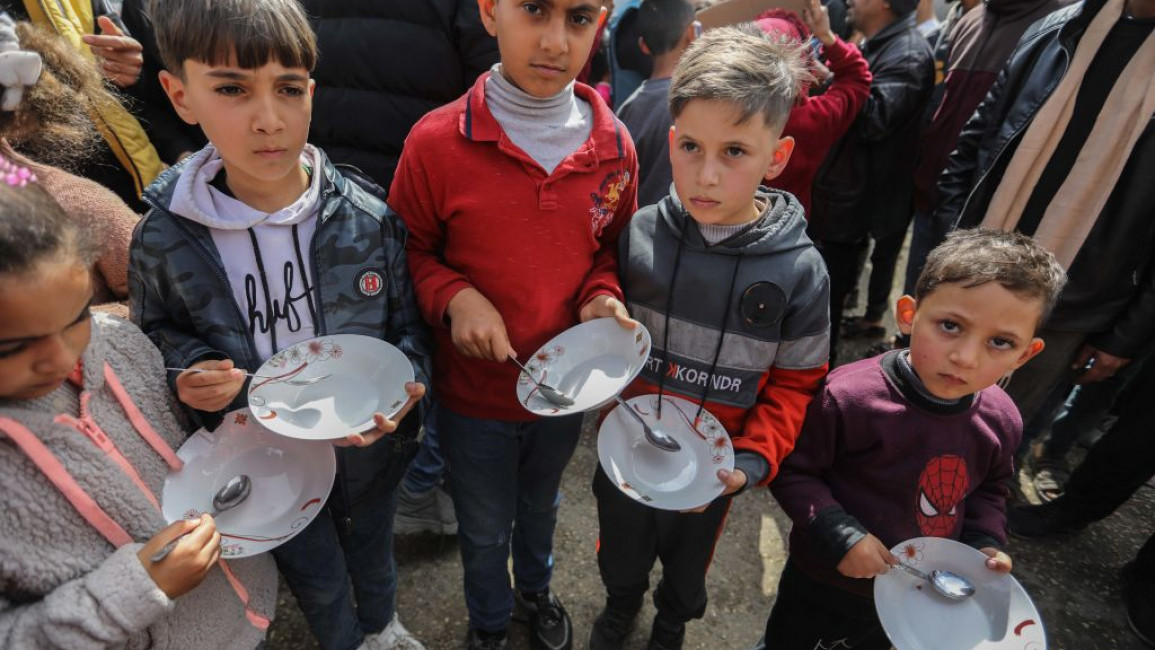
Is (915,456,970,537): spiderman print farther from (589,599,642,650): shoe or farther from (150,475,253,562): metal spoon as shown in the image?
(150,475,253,562): metal spoon

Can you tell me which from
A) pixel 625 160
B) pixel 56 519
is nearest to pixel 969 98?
pixel 625 160

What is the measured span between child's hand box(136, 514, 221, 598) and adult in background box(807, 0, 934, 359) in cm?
317

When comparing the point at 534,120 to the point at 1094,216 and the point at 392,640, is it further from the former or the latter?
the point at 1094,216

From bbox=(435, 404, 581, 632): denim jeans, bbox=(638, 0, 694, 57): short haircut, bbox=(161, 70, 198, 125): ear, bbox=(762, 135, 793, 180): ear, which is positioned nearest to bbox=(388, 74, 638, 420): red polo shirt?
bbox=(435, 404, 581, 632): denim jeans

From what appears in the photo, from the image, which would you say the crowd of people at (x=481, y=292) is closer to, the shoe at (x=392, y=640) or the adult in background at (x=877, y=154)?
the shoe at (x=392, y=640)

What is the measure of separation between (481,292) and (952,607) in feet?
4.52

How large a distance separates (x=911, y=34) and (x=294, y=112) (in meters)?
3.06

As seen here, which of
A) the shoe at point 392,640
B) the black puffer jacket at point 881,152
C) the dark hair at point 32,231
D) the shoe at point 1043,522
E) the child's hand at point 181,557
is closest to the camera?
the dark hair at point 32,231

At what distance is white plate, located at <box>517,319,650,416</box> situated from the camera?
1.51 meters

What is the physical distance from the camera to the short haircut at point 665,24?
8.75 ft

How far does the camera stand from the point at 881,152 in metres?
3.27

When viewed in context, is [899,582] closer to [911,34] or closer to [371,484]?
[371,484]

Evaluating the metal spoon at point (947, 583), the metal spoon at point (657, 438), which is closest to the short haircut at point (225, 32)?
the metal spoon at point (657, 438)

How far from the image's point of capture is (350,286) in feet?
4.83
